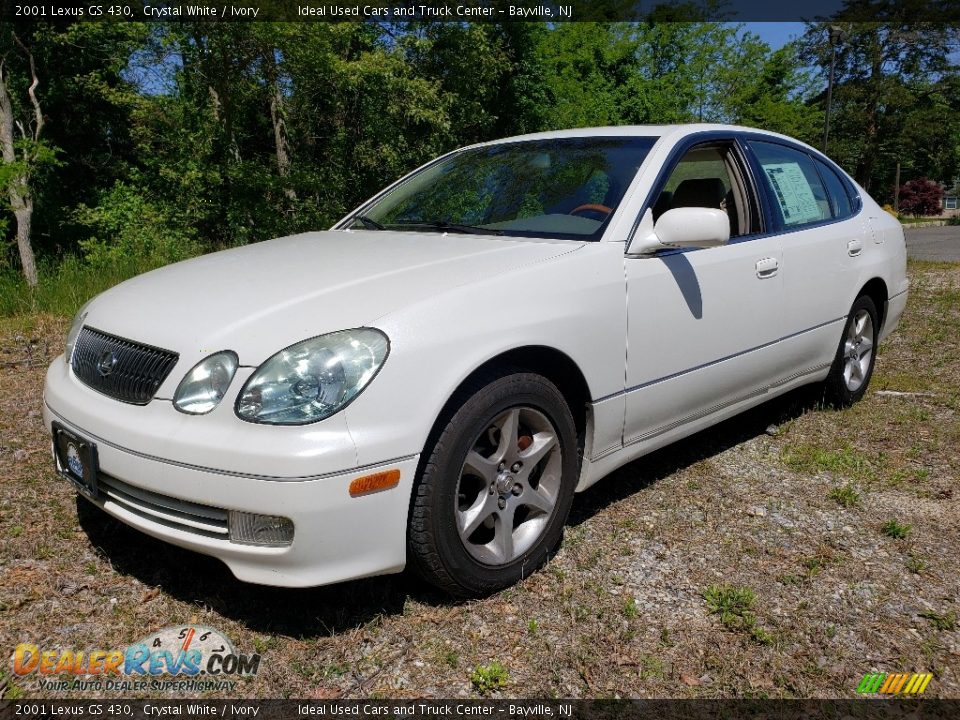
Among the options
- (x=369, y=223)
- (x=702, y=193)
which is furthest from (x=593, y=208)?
(x=369, y=223)

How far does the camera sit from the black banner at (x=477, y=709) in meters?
2.07

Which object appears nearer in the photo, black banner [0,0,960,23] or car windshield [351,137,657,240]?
car windshield [351,137,657,240]

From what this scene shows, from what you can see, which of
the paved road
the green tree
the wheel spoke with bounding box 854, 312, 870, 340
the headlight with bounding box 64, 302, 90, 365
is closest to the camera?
the headlight with bounding box 64, 302, 90, 365

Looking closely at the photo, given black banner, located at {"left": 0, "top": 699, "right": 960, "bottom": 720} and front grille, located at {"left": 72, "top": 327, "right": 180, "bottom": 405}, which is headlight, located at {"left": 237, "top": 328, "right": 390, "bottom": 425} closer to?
front grille, located at {"left": 72, "top": 327, "right": 180, "bottom": 405}

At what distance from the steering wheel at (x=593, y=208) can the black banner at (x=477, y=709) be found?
1.75 m

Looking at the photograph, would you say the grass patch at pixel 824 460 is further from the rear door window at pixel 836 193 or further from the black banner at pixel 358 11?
the black banner at pixel 358 11

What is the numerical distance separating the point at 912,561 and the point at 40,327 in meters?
6.43

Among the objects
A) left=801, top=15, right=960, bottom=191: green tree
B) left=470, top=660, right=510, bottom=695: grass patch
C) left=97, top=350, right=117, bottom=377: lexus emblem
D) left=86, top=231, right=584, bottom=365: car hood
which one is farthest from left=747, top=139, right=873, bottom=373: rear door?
left=801, top=15, right=960, bottom=191: green tree

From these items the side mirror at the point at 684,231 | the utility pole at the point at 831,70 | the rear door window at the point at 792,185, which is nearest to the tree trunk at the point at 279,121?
the rear door window at the point at 792,185

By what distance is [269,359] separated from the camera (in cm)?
215

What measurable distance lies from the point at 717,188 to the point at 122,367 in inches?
109

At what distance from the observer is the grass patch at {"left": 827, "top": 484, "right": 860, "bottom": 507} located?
3.38m

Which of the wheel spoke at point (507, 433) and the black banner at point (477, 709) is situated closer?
the black banner at point (477, 709)

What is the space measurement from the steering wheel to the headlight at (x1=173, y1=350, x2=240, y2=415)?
4.92 ft
